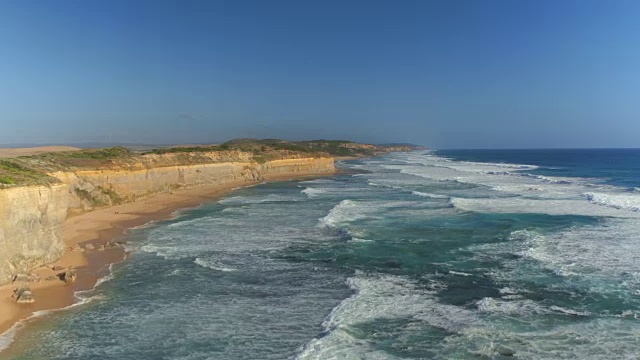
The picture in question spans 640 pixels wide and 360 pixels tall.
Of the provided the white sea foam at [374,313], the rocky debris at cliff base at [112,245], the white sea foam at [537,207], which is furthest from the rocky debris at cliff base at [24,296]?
the white sea foam at [537,207]

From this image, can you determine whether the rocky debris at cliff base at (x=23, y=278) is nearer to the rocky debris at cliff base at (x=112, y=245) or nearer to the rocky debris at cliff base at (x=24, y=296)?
the rocky debris at cliff base at (x=24, y=296)

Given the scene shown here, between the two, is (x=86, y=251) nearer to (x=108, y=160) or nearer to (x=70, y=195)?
(x=70, y=195)

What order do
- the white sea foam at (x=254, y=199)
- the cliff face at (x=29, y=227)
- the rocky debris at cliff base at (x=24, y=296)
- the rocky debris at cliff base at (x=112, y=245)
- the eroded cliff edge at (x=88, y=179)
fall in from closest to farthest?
the rocky debris at cliff base at (x=24, y=296), the cliff face at (x=29, y=227), the eroded cliff edge at (x=88, y=179), the rocky debris at cliff base at (x=112, y=245), the white sea foam at (x=254, y=199)

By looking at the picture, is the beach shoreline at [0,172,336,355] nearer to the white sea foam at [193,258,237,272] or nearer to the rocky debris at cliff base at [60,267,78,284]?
the rocky debris at cliff base at [60,267,78,284]

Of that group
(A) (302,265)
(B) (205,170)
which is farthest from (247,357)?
(B) (205,170)

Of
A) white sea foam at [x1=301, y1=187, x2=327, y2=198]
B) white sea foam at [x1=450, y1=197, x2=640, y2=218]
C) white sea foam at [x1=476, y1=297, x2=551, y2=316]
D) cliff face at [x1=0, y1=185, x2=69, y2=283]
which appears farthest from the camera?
white sea foam at [x1=301, y1=187, x2=327, y2=198]

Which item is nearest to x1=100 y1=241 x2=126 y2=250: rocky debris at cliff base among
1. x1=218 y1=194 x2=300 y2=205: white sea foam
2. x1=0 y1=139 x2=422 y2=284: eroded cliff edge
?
x1=0 y1=139 x2=422 y2=284: eroded cliff edge

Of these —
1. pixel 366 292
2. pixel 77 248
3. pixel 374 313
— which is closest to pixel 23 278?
pixel 77 248
